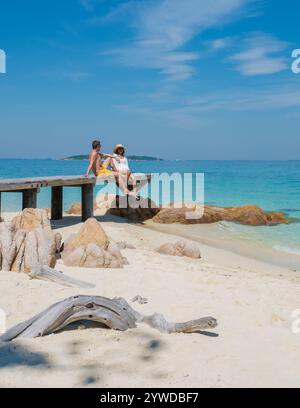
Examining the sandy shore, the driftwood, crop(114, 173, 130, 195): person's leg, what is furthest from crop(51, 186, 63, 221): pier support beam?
the driftwood

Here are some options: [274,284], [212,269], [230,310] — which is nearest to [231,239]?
[212,269]

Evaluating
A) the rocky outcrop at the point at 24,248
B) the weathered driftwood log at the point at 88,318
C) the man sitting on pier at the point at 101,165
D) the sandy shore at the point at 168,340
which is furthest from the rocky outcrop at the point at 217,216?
the weathered driftwood log at the point at 88,318

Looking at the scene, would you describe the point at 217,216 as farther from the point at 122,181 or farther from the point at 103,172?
the point at 103,172

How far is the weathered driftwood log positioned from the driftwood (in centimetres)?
129

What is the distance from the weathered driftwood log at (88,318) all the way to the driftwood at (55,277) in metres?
1.29

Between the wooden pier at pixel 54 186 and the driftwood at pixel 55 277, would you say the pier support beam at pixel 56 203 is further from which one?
the driftwood at pixel 55 277

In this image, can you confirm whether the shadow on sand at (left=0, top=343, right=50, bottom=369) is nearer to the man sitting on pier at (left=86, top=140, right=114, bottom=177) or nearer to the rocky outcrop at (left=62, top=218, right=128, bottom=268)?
the rocky outcrop at (left=62, top=218, right=128, bottom=268)

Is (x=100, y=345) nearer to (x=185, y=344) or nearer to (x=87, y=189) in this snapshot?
(x=185, y=344)

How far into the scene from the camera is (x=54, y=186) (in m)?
11.7

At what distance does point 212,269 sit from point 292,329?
2959mm

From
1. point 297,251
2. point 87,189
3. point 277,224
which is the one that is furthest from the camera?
point 277,224

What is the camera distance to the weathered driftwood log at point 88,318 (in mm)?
3824

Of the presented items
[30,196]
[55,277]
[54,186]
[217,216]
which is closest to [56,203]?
[54,186]
